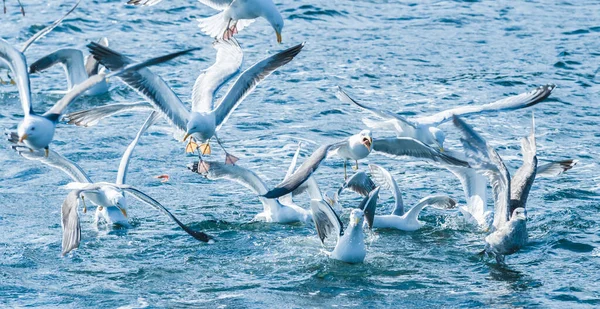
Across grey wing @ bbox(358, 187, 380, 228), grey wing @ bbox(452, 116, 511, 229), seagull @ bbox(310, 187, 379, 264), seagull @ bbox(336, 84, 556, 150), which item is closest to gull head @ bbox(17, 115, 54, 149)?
seagull @ bbox(310, 187, 379, 264)

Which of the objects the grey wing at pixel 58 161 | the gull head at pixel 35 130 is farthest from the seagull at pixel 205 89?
the grey wing at pixel 58 161

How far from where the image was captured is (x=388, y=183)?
13.0 meters

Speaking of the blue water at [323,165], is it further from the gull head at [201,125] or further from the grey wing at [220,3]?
the grey wing at [220,3]

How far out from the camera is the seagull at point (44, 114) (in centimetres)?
1030

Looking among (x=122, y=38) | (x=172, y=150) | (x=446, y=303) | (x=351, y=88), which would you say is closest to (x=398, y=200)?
(x=446, y=303)

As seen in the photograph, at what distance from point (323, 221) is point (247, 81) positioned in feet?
6.30

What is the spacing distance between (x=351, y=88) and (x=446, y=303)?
28.4 ft

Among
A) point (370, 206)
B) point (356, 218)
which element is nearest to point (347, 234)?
point (356, 218)

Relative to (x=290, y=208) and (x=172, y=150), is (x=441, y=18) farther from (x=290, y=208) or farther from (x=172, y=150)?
(x=290, y=208)

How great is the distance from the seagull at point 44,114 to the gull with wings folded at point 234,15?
8.89 ft

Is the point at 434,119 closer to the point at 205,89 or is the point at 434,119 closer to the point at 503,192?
the point at 503,192

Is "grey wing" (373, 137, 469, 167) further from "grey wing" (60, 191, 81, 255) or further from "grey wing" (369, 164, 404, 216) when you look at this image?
"grey wing" (60, 191, 81, 255)

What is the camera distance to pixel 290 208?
1264 centimetres

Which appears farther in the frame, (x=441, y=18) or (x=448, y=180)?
(x=441, y=18)
